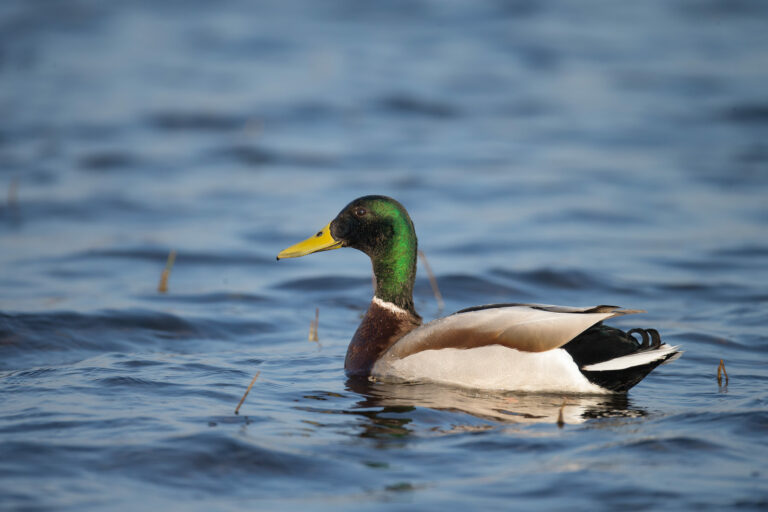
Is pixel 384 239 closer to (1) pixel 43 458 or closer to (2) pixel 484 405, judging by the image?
(2) pixel 484 405

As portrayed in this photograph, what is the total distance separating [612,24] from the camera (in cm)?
2289

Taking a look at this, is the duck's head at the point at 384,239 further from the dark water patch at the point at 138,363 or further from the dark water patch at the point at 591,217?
the dark water patch at the point at 591,217

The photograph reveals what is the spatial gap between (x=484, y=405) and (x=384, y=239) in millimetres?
1757

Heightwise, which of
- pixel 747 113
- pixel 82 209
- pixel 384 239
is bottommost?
pixel 384 239

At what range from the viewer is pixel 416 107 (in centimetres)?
1905

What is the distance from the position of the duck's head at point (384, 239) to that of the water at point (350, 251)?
72cm

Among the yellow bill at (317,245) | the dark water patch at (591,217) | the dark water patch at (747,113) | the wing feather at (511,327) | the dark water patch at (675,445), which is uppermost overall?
the dark water patch at (747,113)

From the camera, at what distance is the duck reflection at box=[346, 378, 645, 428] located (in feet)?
20.0

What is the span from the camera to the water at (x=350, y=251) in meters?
5.35

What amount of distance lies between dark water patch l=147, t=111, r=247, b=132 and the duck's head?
34.1 feet

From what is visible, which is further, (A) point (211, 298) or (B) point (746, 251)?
(B) point (746, 251)

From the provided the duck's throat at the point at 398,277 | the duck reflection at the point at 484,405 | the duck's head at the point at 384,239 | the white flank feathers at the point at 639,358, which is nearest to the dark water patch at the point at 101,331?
the duck's head at the point at 384,239

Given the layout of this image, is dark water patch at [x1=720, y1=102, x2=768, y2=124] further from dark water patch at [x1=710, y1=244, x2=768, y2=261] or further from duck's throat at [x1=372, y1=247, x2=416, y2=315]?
duck's throat at [x1=372, y1=247, x2=416, y2=315]

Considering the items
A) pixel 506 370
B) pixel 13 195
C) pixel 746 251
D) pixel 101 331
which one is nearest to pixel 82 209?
pixel 13 195
